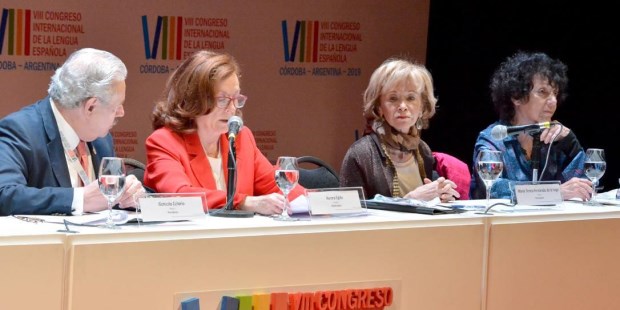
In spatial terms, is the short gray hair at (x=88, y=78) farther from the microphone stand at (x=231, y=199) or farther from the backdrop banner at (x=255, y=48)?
the backdrop banner at (x=255, y=48)

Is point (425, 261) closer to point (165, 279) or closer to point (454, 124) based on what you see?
point (165, 279)

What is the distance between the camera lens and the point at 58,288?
2.13 meters

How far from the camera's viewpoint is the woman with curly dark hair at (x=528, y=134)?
4074 millimetres

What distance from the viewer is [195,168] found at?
327 centimetres

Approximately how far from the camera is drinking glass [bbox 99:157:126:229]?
2346 mm

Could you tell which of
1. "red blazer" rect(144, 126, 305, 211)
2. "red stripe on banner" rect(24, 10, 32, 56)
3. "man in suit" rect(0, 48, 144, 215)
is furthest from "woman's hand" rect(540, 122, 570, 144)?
"red stripe on banner" rect(24, 10, 32, 56)

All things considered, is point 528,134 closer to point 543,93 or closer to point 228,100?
point 543,93

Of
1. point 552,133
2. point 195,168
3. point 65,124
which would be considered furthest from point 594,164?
point 65,124

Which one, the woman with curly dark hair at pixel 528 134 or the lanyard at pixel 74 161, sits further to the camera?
the woman with curly dark hair at pixel 528 134

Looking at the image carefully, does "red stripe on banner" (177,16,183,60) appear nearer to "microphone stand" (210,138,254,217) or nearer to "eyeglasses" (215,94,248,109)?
"eyeglasses" (215,94,248,109)

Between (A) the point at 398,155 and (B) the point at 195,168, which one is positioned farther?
(A) the point at 398,155

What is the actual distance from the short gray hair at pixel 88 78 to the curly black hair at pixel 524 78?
1.99 metres

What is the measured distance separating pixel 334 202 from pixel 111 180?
65 centimetres

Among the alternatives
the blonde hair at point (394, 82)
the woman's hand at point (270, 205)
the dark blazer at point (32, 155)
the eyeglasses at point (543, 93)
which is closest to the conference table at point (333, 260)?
the woman's hand at point (270, 205)
